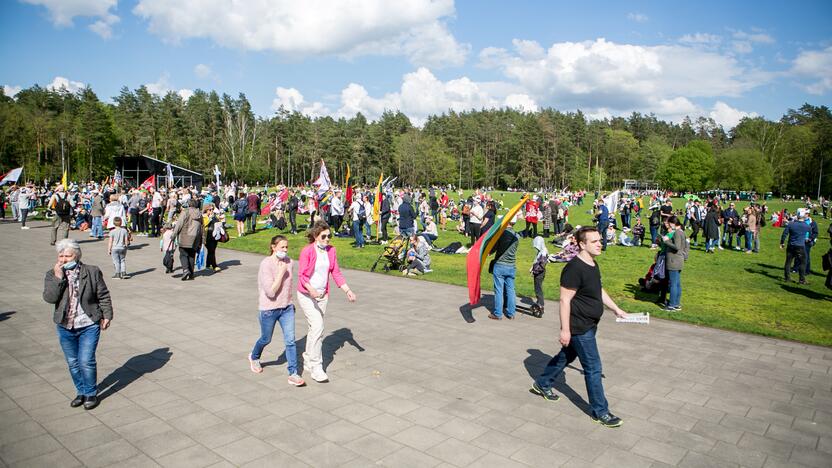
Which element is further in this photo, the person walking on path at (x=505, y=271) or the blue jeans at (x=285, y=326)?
the person walking on path at (x=505, y=271)

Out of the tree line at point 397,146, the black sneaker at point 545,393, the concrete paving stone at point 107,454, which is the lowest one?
the concrete paving stone at point 107,454

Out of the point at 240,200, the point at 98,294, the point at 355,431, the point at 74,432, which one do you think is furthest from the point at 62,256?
the point at 240,200

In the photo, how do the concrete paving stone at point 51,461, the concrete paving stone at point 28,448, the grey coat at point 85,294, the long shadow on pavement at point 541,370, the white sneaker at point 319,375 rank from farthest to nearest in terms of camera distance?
the white sneaker at point 319,375, the long shadow on pavement at point 541,370, the grey coat at point 85,294, the concrete paving stone at point 28,448, the concrete paving stone at point 51,461

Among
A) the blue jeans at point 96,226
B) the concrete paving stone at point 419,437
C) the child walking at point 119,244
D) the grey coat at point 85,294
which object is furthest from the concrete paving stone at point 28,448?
the blue jeans at point 96,226

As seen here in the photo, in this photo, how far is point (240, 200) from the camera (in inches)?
857

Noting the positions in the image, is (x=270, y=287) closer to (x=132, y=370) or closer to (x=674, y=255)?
(x=132, y=370)

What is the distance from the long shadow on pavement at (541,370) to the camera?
5570mm

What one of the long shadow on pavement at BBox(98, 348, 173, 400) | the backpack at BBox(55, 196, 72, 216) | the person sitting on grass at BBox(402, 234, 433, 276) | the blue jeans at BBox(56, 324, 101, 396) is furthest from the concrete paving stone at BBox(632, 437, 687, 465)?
the backpack at BBox(55, 196, 72, 216)

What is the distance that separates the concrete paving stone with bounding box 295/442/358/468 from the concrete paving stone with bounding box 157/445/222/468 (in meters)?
0.72

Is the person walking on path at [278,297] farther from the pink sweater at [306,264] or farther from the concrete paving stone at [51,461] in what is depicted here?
the concrete paving stone at [51,461]

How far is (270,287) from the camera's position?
5.73 meters

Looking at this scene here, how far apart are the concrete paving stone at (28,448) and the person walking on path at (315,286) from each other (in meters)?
2.53

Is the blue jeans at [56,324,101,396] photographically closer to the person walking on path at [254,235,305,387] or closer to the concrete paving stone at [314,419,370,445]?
the person walking on path at [254,235,305,387]

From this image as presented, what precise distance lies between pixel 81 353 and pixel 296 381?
220cm
